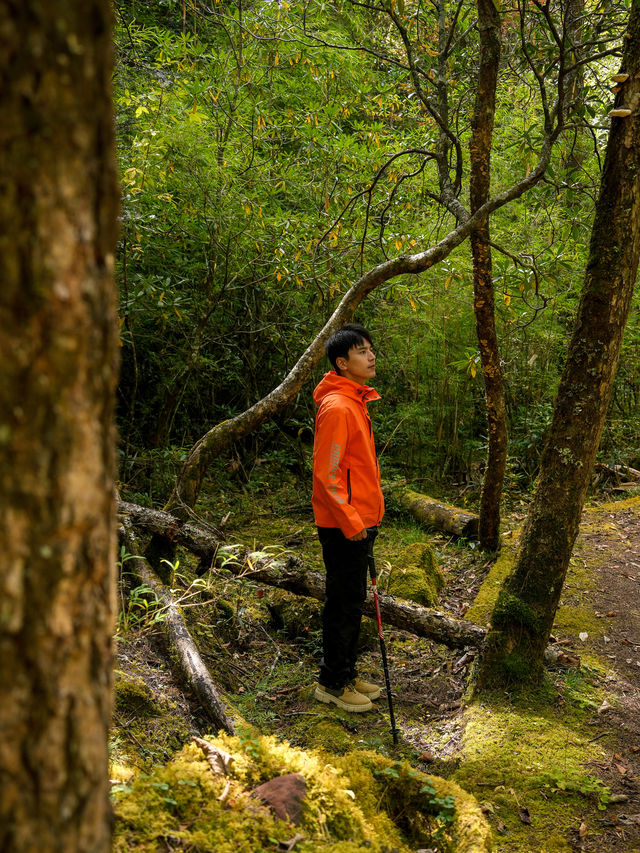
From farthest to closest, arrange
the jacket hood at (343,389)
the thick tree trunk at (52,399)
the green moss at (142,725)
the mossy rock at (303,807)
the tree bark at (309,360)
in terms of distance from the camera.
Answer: the tree bark at (309,360), the jacket hood at (343,389), the green moss at (142,725), the mossy rock at (303,807), the thick tree trunk at (52,399)

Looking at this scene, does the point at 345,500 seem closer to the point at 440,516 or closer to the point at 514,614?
the point at 514,614

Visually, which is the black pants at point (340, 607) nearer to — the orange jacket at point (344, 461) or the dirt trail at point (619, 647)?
the orange jacket at point (344, 461)

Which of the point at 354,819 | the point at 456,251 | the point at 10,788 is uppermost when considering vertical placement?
the point at 456,251

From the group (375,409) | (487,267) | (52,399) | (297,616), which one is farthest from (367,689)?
(375,409)

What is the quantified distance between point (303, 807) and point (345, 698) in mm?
2332

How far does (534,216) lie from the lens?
30.6 feet

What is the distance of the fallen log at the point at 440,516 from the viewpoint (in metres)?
7.10

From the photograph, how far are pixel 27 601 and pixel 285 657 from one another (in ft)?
13.2

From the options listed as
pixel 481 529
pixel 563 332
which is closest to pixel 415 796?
pixel 481 529

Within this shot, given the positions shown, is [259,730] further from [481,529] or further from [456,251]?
[456,251]

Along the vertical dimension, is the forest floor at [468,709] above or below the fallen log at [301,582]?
below

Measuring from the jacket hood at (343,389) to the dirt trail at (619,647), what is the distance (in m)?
2.39

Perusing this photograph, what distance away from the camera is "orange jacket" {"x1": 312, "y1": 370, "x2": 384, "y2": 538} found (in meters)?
3.63

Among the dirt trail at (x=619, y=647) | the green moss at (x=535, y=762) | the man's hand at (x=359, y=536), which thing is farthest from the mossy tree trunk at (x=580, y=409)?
the man's hand at (x=359, y=536)
